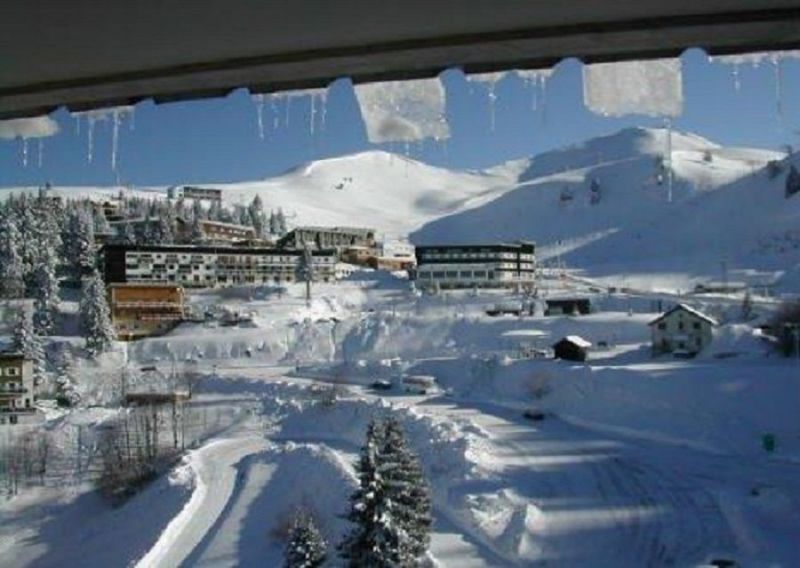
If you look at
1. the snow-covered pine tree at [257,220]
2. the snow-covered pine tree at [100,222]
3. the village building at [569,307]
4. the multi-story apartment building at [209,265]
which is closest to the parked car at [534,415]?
the village building at [569,307]

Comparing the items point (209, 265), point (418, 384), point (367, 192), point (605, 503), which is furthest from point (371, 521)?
point (367, 192)

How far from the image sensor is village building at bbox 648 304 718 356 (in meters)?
25.2

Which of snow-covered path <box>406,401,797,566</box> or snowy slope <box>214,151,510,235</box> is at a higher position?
snowy slope <box>214,151,510,235</box>

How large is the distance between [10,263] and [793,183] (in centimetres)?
6077

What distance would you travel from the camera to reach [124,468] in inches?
740

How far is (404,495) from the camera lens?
979 cm

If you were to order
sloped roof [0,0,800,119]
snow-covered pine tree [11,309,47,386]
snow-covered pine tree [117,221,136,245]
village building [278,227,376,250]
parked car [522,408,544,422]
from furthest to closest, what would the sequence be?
1. village building [278,227,376,250]
2. snow-covered pine tree [117,221,136,245]
3. snow-covered pine tree [11,309,47,386]
4. parked car [522,408,544,422]
5. sloped roof [0,0,800,119]

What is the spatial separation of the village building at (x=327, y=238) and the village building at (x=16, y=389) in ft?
90.5

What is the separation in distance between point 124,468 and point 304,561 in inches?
378

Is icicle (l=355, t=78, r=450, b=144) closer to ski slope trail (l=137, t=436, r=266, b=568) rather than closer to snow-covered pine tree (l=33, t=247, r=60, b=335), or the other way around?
ski slope trail (l=137, t=436, r=266, b=568)

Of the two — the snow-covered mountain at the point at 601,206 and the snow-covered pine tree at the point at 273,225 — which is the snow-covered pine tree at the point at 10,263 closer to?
the snow-covered mountain at the point at 601,206

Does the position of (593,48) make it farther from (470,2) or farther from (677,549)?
(677,549)

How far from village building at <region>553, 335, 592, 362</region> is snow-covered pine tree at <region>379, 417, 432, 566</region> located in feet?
51.6

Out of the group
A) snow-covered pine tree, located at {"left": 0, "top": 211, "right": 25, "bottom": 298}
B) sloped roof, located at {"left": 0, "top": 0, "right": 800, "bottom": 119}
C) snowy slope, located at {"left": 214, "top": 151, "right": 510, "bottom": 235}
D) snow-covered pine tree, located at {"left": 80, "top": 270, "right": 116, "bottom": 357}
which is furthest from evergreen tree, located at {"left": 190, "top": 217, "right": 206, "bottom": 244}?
sloped roof, located at {"left": 0, "top": 0, "right": 800, "bottom": 119}
